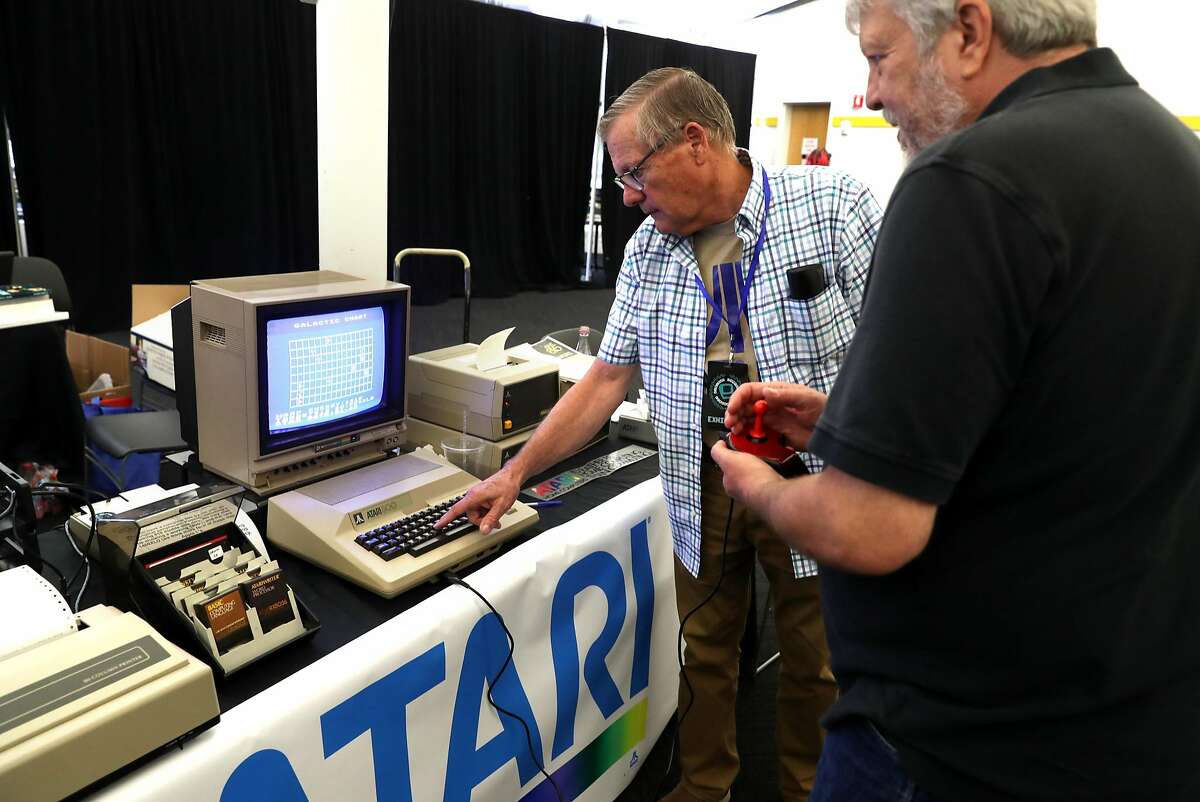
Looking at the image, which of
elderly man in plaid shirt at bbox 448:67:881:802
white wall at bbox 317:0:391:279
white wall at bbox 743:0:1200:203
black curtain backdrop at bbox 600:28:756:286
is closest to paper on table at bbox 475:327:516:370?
elderly man in plaid shirt at bbox 448:67:881:802

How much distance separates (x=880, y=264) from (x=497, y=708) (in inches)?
38.7

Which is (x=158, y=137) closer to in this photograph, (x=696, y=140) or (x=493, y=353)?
(x=493, y=353)

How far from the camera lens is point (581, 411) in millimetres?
1560

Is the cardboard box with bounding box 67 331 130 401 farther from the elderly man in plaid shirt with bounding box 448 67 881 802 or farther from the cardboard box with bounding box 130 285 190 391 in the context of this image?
the elderly man in plaid shirt with bounding box 448 67 881 802

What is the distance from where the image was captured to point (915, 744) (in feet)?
2.28

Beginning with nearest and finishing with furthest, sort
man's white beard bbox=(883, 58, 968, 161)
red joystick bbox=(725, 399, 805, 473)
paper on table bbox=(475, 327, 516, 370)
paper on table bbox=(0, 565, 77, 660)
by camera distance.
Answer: man's white beard bbox=(883, 58, 968, 161), paper on table bbox=(0, 565, 77, 660), red joystick bbox=(725, 399, 805, 473), paper on table bbox=(475, 327, 516, 370)

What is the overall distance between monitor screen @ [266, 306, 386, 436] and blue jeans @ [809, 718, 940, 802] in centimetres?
99

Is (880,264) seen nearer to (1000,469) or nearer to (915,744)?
(1000,469)

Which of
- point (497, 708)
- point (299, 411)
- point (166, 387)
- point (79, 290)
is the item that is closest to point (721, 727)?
point (497, 708)

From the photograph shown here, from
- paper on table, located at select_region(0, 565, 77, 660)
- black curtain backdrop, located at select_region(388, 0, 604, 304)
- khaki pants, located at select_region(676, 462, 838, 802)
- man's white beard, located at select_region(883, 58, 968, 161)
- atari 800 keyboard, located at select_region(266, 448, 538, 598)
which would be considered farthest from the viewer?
black curtain backdrop, located at select_region(388, 0, 604, 304)

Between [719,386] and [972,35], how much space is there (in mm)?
782

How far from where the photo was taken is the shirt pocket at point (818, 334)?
1321 mm

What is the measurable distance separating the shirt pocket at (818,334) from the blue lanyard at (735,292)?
8cm

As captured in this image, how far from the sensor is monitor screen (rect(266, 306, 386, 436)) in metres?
1.31
